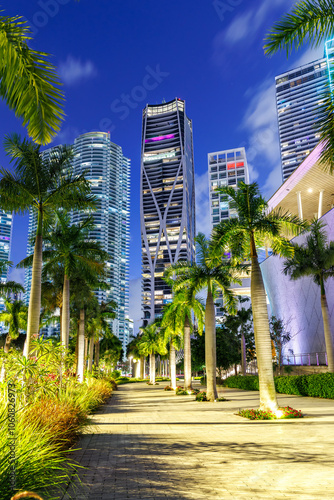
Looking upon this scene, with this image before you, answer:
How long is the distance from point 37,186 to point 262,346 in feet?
35.2

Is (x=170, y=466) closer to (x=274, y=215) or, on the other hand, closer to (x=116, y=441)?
(x=116, y=441)

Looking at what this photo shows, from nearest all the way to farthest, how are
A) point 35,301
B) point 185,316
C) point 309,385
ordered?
point 35,301, point 309,385, point 185,316

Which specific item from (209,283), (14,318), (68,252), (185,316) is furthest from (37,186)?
(14,318)

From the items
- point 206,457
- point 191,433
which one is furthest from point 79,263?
point 206,457

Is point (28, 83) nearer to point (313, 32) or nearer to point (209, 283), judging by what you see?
point (313, 32)

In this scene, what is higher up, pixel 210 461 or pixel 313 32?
pixel 313 32

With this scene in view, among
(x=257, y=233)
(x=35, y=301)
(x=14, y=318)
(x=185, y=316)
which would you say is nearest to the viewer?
(x=35, y=301)

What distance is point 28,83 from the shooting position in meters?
6.34

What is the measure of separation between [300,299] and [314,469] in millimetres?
41333

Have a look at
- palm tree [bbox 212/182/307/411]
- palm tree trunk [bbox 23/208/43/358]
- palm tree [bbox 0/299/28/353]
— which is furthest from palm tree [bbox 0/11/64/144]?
palm tree [bbox 0/299/28/353]

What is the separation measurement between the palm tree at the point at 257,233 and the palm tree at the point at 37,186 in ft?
21.0

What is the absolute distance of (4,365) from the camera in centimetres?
993

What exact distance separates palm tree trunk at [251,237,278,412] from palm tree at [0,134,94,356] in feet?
26.4

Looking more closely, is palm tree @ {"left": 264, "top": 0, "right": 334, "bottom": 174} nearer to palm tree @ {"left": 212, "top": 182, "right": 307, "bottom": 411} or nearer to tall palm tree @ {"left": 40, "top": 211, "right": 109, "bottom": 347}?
palm tree @ {"left": 212, "top": 182, "right": 307, "bottom": 411}
